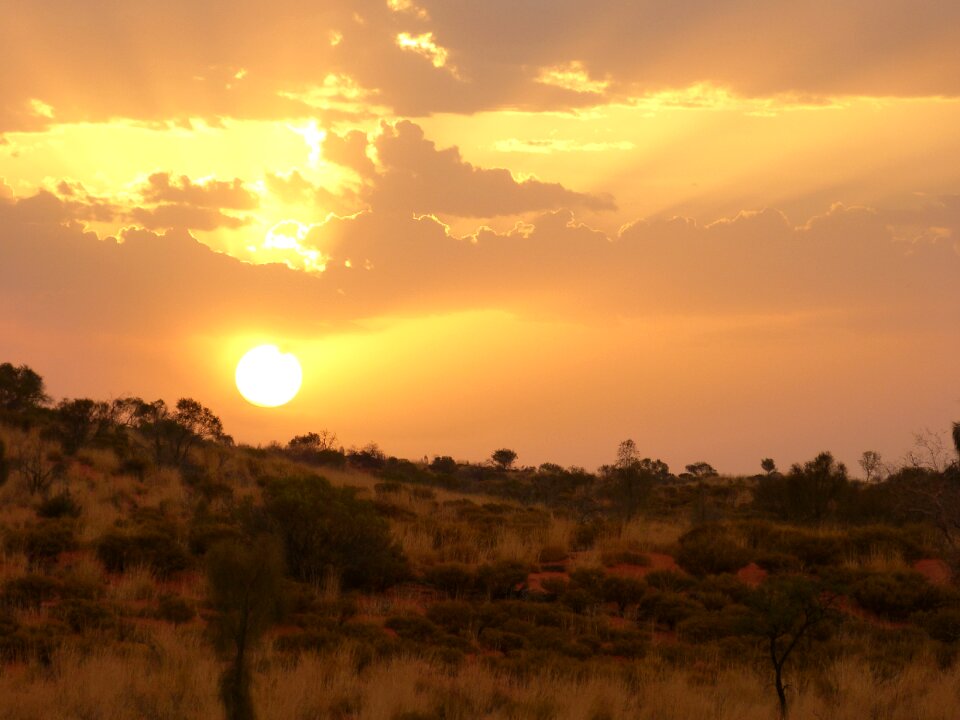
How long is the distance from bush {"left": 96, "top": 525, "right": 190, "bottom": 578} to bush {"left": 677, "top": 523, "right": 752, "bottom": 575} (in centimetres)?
1046

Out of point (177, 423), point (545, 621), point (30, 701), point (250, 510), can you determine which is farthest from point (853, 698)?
point (177, 423)

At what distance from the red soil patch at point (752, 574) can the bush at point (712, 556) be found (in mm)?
188

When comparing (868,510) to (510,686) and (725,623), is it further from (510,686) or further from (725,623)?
(510,686)

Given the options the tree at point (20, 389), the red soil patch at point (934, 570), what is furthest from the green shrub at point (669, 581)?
the tree at point (20, 389)

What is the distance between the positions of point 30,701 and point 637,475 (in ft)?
A: 86.1

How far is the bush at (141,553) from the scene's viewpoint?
1764 centimetres

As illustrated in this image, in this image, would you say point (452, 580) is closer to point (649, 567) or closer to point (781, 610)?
point (649, 567)

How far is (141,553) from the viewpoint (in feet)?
58.1

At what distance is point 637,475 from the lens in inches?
1348

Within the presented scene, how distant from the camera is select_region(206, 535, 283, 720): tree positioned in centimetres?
863

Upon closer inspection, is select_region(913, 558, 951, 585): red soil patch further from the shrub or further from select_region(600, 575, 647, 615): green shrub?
the shrub

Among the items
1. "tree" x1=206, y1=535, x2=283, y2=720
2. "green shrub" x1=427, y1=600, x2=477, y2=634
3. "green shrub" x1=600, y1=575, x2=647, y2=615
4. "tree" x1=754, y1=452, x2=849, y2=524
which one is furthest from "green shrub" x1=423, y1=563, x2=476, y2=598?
"tree" x1=754, y1=452, x2=849, y2=524

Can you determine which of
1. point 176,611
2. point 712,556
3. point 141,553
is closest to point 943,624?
point 712,556

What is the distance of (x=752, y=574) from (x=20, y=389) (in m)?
33.9
